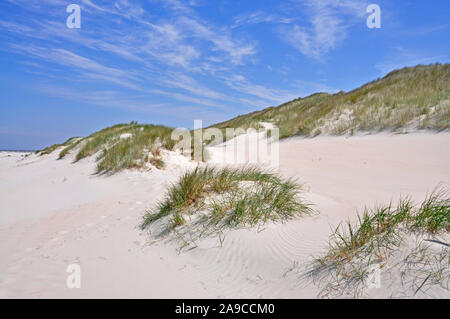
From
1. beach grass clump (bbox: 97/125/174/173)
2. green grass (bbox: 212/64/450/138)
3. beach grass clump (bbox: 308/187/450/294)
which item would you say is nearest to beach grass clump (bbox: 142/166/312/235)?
beach grass clump (bbox: 308/187/450/294)

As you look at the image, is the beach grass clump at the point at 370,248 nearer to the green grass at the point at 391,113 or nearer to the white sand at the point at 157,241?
the white sand at the point at 157,241

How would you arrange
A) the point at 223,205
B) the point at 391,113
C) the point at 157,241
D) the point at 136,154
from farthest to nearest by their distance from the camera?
the point at 391,113, the point at 136,154, the point at 223,205, the point at 157,241

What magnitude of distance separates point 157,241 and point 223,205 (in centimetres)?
84

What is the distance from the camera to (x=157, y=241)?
265 cm

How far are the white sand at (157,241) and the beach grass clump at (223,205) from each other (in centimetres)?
18

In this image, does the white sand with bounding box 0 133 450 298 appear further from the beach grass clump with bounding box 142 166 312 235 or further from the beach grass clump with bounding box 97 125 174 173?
the beach grass clump with bounding box 97 125 174 173

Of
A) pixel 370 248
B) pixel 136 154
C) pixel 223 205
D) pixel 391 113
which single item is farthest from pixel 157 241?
pixel 391 113

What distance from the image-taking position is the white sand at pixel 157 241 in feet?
6.23

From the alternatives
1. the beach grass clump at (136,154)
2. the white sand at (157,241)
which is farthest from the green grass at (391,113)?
the beach grass clump at (136,154)

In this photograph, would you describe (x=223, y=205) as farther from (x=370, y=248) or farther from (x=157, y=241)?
(x=370, y=248)

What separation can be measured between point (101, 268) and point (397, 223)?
2609 mm
